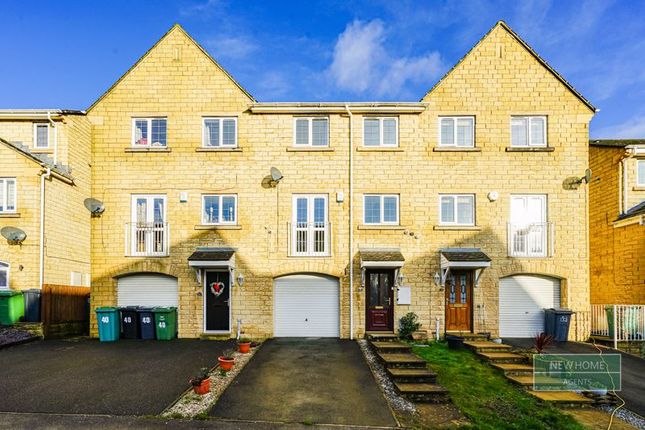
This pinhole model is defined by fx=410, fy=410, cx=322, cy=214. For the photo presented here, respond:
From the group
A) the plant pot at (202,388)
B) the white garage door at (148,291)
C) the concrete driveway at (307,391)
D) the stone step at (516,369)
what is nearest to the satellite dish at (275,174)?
the white garage door at (148,291)

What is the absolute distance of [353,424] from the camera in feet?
20.8

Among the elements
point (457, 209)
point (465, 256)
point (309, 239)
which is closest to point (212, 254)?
point (309, 239)

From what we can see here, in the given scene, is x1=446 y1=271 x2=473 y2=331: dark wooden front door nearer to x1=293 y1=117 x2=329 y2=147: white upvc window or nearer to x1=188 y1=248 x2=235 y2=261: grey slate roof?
x1=293 y1=117 x2=329 y2=147: white upvc window

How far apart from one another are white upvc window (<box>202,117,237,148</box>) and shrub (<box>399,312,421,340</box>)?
8.26 metres

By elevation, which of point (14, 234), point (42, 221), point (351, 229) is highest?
point (42, 221)

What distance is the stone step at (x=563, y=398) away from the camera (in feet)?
25.0

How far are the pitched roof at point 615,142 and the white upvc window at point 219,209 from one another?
14.2 m

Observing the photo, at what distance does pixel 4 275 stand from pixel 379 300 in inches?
468

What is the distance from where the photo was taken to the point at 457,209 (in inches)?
547

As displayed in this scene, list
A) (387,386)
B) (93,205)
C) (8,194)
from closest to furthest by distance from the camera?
(387,386) < (8,194) < (93,205)

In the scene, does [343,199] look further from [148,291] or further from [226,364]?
[148,291]

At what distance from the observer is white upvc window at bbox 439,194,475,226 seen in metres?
13.9

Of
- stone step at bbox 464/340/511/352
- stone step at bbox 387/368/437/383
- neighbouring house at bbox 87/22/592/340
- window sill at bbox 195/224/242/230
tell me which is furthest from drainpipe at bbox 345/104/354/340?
stone step at bbox 387/368/437/383

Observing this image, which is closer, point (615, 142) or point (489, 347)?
point (489, 347)
